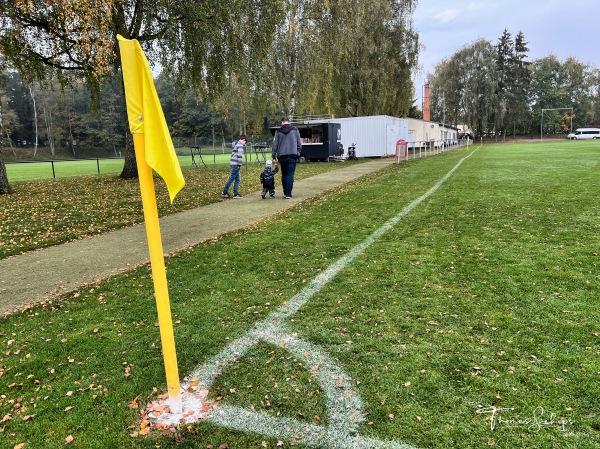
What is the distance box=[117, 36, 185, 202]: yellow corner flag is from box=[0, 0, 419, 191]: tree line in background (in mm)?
7914

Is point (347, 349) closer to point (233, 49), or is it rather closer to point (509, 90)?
point (233, 49)

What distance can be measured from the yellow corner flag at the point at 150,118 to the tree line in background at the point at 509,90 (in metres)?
64.5

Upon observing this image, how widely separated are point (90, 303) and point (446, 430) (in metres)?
3.72

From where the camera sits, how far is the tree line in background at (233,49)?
11.9m

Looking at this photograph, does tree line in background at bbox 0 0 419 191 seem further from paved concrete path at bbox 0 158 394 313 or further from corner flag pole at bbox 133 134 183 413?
corner flag pole at bbox 133 134 183 413

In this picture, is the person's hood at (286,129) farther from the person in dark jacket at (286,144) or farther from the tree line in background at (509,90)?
the tree line in background at (509,90)

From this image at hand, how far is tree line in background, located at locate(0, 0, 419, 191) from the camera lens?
1191 centimetres

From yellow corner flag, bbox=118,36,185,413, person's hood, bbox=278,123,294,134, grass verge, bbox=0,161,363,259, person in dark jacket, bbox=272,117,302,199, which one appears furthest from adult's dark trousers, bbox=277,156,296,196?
yellow corner flag, bbox=118,36,185,413

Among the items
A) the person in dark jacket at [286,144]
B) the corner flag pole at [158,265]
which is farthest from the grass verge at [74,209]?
the corner flag pole at [158,265]

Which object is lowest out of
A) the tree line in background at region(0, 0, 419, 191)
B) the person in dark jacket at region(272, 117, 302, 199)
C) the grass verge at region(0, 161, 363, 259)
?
the grass verge at region(0, 161, 363, 259)

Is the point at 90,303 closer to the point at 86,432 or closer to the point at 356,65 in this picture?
the point at 86,432

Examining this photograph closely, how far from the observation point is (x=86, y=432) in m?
2.40

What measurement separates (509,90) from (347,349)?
81.4 m

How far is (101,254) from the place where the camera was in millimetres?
6355
